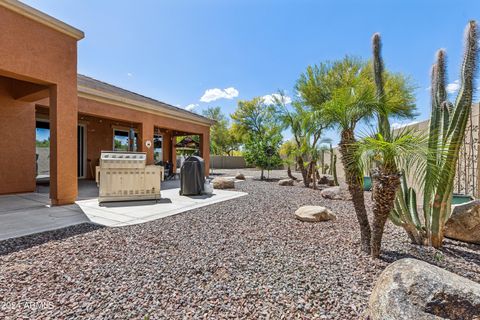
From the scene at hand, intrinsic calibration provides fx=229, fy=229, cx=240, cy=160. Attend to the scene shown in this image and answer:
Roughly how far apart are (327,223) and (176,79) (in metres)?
17.7

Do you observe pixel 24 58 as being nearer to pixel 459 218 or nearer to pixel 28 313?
pixel 28 313

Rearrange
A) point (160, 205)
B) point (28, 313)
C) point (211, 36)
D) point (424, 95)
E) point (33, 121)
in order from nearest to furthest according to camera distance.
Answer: point (28, 313)
point (424, 95)
point (160, 205)
point (33, 121)
point (211, 36)

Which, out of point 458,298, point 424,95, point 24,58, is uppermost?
point 24,58

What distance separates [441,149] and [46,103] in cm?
1036

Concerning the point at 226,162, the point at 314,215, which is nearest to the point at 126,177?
the point at 314,215

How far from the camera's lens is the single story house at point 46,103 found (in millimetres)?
5098

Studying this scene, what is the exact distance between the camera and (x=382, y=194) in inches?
111

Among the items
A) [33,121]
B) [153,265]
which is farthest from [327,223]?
[33,121]

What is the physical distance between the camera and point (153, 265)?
9.37ft

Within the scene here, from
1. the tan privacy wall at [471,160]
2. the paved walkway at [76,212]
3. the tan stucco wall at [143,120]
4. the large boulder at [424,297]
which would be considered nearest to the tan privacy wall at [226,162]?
the tan stucco wall at [143,120]

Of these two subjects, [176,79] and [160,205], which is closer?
[160,205]

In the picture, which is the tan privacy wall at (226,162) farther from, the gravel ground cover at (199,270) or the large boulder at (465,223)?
the large boulder at (465,223)

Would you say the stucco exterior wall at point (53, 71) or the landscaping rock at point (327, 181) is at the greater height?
the stucco exterior wall at point (53, 71)

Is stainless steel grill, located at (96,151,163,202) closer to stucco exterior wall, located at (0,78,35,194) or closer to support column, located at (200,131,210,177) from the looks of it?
stucco exterior wall, located at (0,78,35,194)
